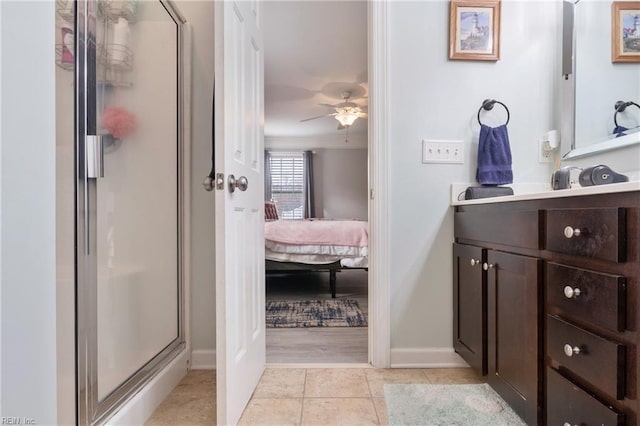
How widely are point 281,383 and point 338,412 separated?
35cm

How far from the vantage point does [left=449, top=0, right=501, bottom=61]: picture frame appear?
1655 millimetres

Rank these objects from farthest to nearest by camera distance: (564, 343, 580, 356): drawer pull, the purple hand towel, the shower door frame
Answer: the purple hand towel < the shower door frame < (564, 343, 580, 356): drawer pull

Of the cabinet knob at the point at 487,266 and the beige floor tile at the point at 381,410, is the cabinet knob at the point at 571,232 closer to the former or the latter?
the cabinet knob at the point at 487,266

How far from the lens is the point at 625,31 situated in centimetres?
129

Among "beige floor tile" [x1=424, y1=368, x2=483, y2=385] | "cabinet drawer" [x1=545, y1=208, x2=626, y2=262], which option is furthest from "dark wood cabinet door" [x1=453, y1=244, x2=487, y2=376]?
"cabinet drawer" [x1=545, y1=208, x2=626, y2=262]

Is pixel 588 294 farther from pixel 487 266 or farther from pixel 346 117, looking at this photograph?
pixel 346 117

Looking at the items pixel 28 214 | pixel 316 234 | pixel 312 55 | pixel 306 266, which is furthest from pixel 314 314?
pixel 312 55

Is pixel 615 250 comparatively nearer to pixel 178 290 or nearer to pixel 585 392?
pixel 585 392

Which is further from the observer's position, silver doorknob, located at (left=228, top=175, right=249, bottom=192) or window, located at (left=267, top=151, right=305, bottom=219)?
window, located at (left=267, top=151, right=305, bottom=219)

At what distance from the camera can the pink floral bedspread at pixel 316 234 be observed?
3.14 meters

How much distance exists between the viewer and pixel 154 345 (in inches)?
55.3

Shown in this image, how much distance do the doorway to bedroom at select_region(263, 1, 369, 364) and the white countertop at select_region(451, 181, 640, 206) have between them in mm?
1039

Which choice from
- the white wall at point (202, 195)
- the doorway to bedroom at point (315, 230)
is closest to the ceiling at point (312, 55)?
the doorway to bedroom at point (315, 230)

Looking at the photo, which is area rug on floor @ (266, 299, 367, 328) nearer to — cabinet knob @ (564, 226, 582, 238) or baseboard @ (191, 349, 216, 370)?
baseboard @ (191, 349, 216, 370)
